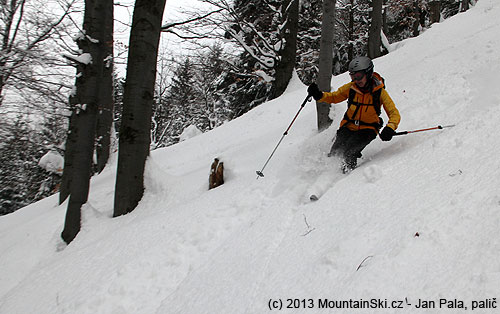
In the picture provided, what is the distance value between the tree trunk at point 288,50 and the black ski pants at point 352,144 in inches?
274

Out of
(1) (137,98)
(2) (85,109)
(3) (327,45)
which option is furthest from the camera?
(3) (327,45)

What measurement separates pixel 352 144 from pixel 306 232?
1701 mm

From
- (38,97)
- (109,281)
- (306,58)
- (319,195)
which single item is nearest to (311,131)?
(319,195)

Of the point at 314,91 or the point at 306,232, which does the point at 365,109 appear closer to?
the point at 314,91

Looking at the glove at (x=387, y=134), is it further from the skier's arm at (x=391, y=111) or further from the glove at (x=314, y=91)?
the glove at (x=314, y=91)

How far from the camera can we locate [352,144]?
470 centimetres

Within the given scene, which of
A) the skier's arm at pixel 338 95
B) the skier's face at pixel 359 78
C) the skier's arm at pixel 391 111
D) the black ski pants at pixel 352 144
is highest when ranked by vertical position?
the skier's face at pixel 359 78

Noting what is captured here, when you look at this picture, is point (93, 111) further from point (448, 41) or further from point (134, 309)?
point (448, 41)

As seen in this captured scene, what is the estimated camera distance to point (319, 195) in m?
4.35

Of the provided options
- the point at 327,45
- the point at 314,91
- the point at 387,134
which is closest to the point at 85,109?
the point at 314,91

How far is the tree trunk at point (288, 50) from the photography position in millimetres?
11000

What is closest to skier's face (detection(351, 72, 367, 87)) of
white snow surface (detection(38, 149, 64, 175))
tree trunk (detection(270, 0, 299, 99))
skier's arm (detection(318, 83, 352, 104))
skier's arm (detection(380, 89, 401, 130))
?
skier's arm (detection(380, 89, 401, 130))

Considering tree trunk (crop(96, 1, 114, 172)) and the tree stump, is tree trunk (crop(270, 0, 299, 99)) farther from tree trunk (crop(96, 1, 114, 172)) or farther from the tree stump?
the tree stump

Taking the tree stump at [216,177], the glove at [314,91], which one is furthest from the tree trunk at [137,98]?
the glove at [314,91]
